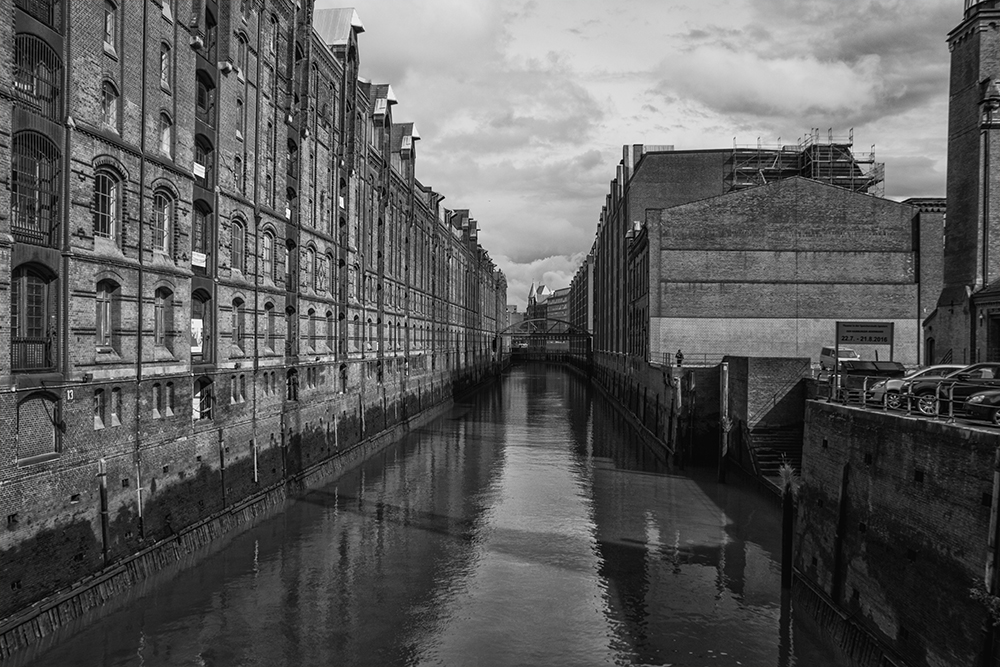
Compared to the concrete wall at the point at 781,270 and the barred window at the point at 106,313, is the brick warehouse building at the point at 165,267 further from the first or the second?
the concrete wall at the point at 781,270

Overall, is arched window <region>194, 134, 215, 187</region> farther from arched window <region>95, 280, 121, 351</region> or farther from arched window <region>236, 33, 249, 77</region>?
arched window <region>95, 280, 121, 351</region>

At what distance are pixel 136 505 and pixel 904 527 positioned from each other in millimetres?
15490

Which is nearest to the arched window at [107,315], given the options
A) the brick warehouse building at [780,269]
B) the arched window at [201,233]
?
the arched window at [201,233]

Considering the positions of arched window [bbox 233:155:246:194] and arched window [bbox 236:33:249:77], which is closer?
arched window [bbox 233:155:246:194]

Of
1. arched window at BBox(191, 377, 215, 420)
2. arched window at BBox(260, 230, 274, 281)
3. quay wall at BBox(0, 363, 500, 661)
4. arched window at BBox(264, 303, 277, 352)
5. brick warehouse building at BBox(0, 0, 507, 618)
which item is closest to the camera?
quay wall at BBox(0, 363, 500, 661)

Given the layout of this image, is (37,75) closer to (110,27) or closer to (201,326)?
(110,27)

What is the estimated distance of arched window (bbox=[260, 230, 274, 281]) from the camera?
76.1ft

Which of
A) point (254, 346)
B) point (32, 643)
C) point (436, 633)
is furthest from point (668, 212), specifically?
point (32, 643)

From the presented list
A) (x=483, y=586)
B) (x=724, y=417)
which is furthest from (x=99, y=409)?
(x=724, y=417)

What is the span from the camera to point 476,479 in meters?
27.4

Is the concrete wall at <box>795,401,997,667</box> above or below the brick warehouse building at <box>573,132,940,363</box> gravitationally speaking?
below

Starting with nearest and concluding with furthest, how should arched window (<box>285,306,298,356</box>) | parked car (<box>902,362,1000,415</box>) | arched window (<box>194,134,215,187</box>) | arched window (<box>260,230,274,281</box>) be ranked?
parked car (<box>902,362,1000,415</box>)
arched window (<box>194,134,215,187</box>)
arched window (<box>260,230,274,281</box>)
arched window (<box>285,306,298,356</box>)

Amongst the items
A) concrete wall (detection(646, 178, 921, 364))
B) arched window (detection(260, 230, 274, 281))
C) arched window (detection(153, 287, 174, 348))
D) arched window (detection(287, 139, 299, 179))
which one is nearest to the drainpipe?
arched window (detection(153, 287, 174, 348))

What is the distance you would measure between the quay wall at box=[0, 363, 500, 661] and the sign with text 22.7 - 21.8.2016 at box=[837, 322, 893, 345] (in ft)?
57.7
